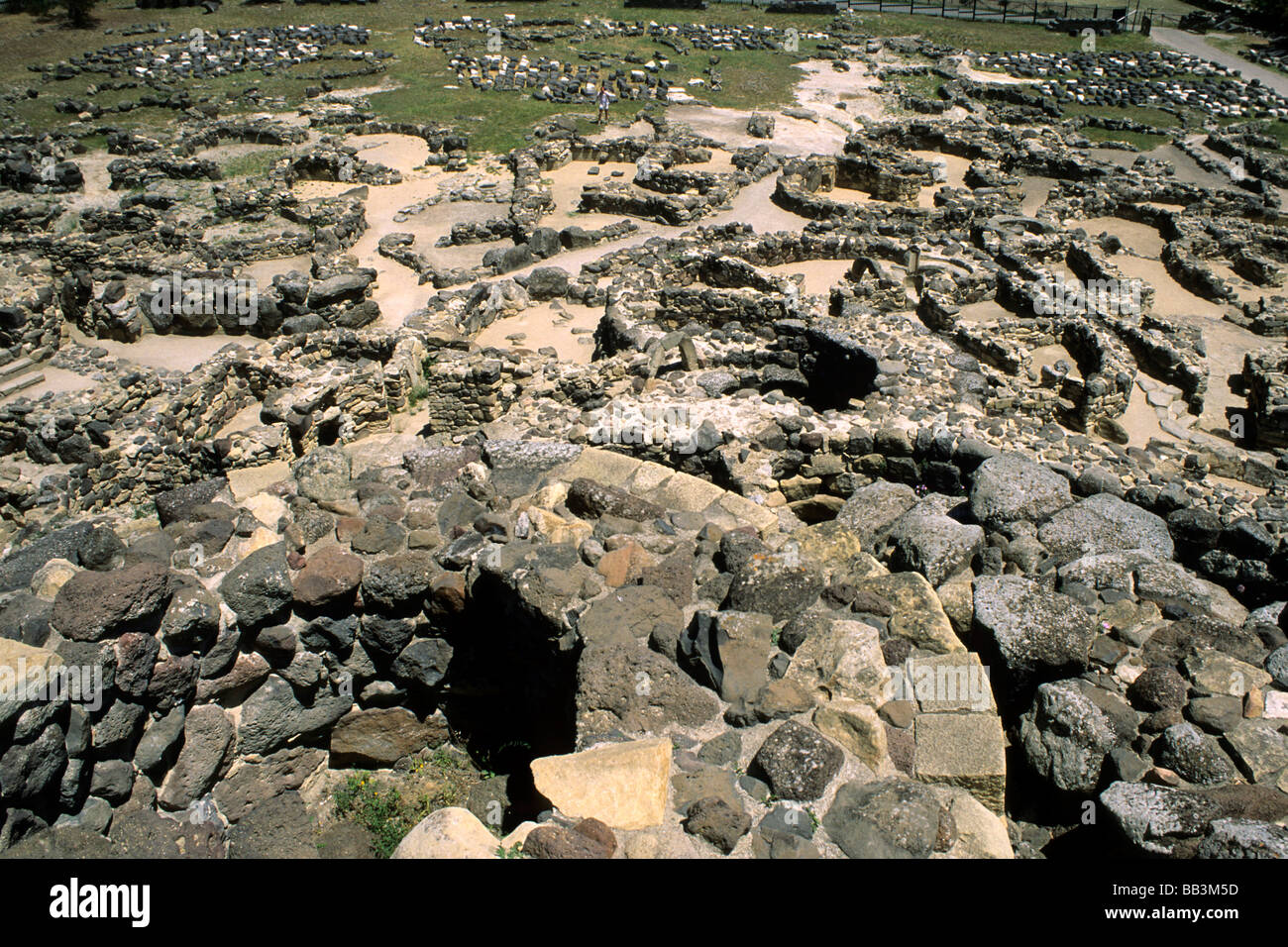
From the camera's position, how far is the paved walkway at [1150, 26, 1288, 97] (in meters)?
36.2

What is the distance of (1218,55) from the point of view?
131 feet

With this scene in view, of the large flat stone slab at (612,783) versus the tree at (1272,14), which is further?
the tree at (1272,14)

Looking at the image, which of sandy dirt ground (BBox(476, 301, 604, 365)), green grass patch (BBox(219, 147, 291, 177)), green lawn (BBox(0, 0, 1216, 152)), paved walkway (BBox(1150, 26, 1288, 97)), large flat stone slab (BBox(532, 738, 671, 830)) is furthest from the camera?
→ paved walkway (BBox(1150, 26, 1288, 97))

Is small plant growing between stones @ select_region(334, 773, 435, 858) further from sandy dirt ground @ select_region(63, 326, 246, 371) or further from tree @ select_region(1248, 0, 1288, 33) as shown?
tree @ select_region(1248, 0, 1288, 33)

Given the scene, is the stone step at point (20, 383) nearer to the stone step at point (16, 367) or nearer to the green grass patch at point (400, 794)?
the stone step at point (16, 367)

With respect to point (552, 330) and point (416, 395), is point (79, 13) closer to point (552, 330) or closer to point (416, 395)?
point (552, 330)

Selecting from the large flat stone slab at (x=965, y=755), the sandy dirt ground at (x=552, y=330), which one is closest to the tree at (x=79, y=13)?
the sandy dirt ground at (x=552, y=330)

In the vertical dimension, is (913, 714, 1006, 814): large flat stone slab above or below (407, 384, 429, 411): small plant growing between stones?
above

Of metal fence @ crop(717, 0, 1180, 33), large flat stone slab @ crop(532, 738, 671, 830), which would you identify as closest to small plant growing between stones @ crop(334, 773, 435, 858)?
large flat stone slab @ crop(532, 738, 671, 830)

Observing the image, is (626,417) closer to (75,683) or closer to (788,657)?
(788,657)

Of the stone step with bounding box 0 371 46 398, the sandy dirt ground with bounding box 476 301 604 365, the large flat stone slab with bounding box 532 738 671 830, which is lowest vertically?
the stone step with bounding box 0 371 46 398

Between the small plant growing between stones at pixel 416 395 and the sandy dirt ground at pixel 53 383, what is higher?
the small plant growing between stones at pixel 416 395

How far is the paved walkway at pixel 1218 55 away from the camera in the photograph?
36250 mm
